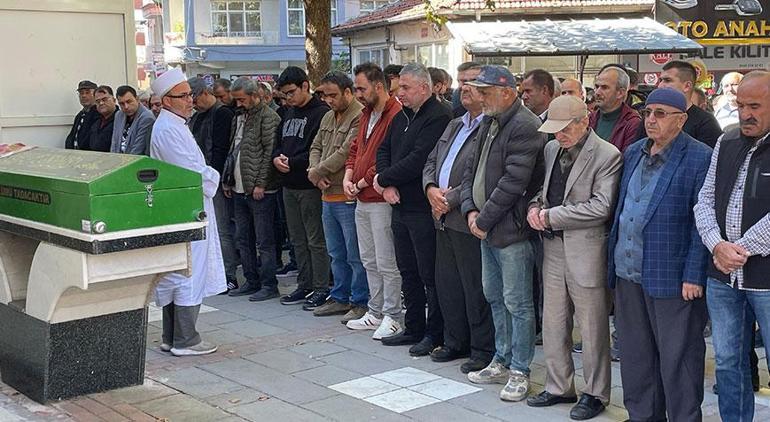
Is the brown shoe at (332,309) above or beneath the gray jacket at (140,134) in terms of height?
beneath

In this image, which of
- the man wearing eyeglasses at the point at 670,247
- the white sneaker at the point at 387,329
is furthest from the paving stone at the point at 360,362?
the man wearing eyeglasses at the point at 670,247

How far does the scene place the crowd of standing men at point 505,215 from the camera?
4496 mm

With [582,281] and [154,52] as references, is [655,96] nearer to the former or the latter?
[582,281]

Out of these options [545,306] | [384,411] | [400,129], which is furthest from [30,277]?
[545,306]

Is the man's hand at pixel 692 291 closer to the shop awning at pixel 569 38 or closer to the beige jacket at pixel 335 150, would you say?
the beige jacket at pixel 335 150

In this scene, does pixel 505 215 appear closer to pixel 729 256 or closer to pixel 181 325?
pixel 729 256

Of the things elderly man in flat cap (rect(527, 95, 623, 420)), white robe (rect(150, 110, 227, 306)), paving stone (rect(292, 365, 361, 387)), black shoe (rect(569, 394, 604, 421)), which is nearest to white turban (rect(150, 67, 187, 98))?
white robe (rect(150, 110, 227, 306))

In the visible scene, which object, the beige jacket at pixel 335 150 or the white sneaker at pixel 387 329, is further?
the beige jacket at pixel 335 150

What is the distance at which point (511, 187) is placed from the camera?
543 centimetres

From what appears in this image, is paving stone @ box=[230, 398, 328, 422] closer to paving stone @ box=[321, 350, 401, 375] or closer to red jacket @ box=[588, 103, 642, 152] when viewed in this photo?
paving stone @ box=[321, 350, 401, 375]

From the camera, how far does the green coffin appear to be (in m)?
5.02

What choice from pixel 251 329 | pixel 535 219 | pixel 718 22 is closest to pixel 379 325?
pixel 251 329

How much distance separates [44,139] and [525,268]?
4803 millimetres

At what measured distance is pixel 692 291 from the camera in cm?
447
